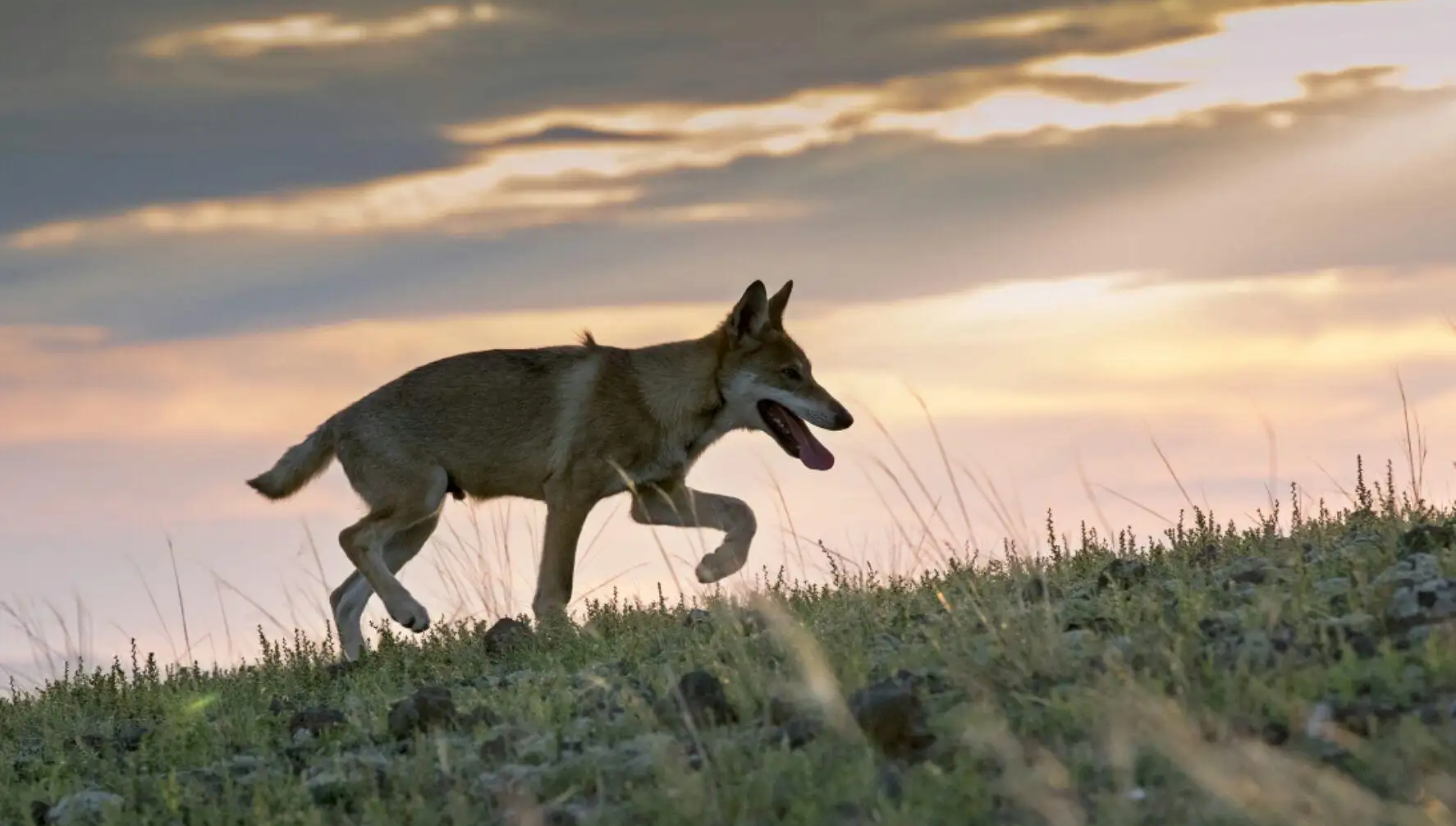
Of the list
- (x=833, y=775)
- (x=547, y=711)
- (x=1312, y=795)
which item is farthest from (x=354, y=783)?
(x=1312, y=795)

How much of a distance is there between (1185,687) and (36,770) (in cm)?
528

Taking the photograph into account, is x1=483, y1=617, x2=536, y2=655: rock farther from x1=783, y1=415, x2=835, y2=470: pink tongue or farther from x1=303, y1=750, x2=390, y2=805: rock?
x1=783, y1=415, x2=835, y2=470: pink tongue

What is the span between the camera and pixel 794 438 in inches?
503

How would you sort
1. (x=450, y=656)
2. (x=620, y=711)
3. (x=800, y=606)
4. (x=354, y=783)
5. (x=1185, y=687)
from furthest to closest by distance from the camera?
(x=450, y=656)
(x=800, y=606)
(x=620, y=711)
(x=354, y=783)
(x=1185, y=687)

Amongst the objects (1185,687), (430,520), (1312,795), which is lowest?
(1312,795)

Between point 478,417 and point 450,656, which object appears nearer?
point 450,656

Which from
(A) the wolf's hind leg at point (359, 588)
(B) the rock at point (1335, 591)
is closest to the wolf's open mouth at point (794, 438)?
(A) the wolf's hind leg at point (359, 588)

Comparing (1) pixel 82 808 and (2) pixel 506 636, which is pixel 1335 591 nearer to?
(2) pixel 506 636

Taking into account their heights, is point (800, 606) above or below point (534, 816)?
above

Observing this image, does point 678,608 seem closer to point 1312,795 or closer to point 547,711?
point 547,711

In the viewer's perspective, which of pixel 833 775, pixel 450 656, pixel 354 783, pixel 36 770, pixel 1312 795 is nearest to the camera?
pixel 1312 795

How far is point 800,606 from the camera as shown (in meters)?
9.09

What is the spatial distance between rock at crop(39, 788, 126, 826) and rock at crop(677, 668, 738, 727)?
226 cm

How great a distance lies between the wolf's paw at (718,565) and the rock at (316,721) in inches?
177
